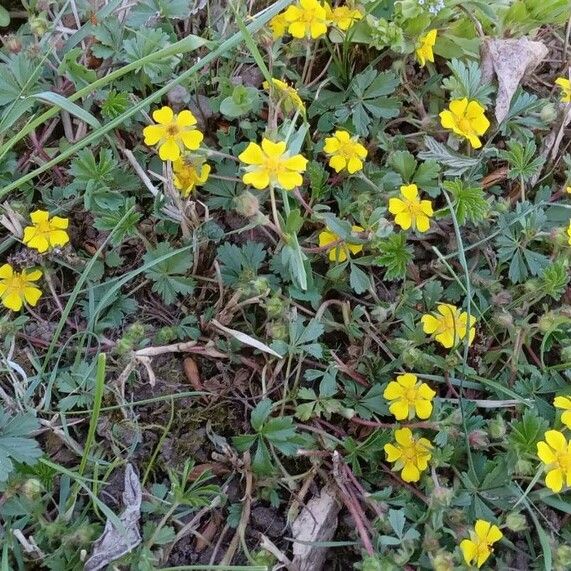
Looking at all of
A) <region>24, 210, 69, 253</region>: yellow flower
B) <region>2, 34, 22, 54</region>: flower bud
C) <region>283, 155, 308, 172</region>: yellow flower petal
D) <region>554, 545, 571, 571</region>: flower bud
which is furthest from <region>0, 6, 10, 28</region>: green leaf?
<region>554, 545, 571, 571</region>: flower bud

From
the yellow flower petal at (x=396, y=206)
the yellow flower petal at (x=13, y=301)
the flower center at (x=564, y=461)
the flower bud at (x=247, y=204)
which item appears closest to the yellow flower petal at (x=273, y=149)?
the flower bud at (x=247, y=204)

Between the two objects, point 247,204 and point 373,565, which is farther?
point 247,204

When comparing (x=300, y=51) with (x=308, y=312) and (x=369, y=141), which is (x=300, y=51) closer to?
(x=369, y=141)

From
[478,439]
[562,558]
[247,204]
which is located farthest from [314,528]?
[247,204]

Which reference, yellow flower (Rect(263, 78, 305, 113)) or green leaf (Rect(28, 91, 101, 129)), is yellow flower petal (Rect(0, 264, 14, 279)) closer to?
green leaf (Rect(28, 91, 101, 129))

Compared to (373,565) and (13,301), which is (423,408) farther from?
(13,301)

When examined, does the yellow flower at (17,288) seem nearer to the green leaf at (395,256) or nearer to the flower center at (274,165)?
the flower center at (274,165)
